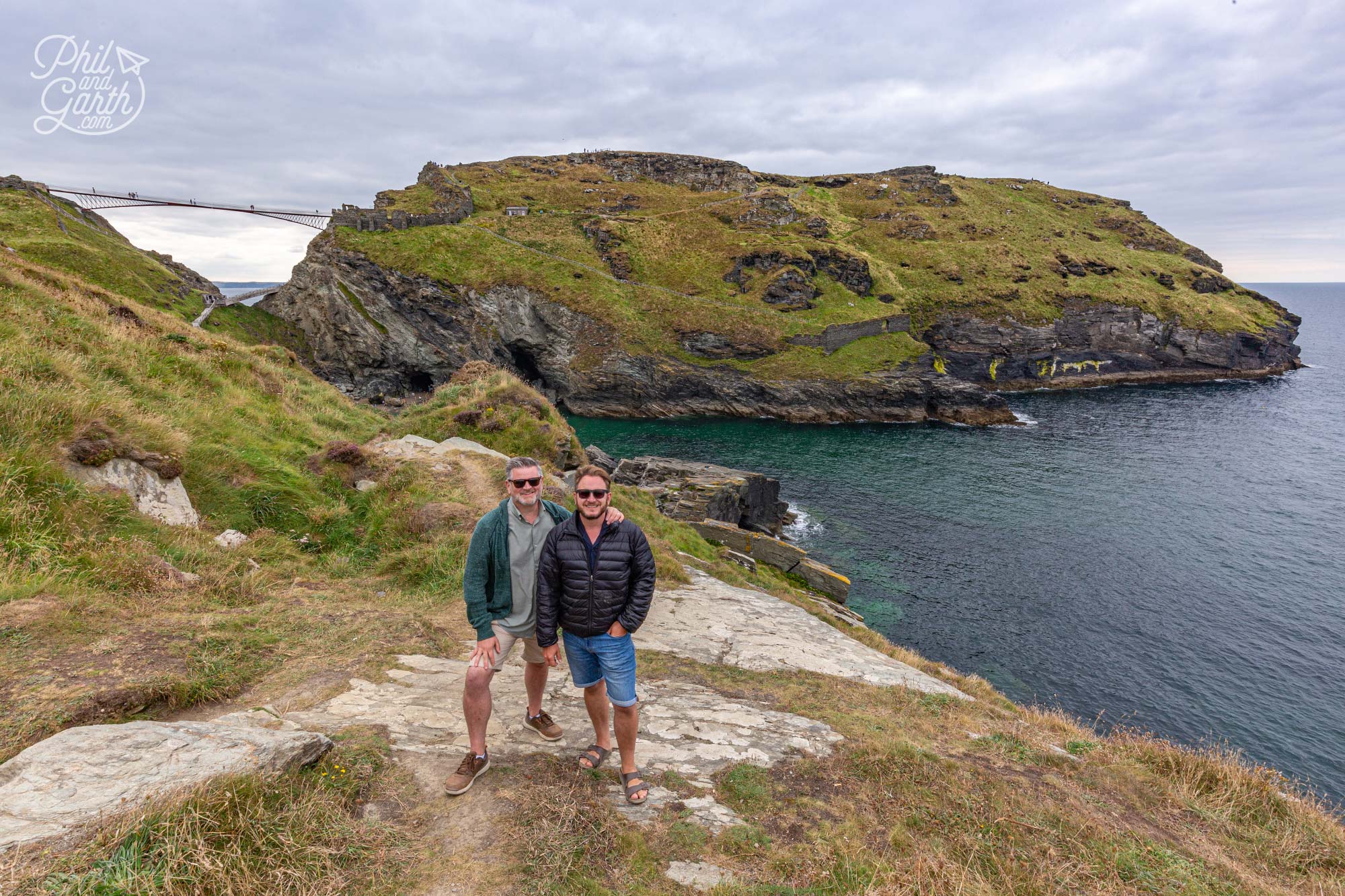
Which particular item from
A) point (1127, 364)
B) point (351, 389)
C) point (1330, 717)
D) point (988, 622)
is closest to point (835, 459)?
point (988, 622)

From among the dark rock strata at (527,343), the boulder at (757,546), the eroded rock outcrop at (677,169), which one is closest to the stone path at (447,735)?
the boulder at (757,546)

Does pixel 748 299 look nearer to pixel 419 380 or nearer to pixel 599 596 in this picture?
pixel 419 380

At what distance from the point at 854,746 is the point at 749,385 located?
63.5 m

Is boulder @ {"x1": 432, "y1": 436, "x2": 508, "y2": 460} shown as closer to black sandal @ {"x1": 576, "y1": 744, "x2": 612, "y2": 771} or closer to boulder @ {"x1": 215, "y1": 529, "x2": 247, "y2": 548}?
boulder @ {"x1": 215, "y1": 529, "x2": 247, "y2": 548}

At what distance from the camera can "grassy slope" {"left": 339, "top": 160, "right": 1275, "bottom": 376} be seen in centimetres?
7406

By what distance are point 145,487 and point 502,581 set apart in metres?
8.62

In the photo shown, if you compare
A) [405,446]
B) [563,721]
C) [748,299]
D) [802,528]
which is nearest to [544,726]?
[563,721]

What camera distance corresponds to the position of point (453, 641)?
900 centimetres

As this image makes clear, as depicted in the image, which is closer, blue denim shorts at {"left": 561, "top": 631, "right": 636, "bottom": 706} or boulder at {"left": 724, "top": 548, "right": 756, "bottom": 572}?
blue denim shorts at {"left": 561, "top": 631, "right": 636, "bottom": 706}

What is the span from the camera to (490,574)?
5.98 meters

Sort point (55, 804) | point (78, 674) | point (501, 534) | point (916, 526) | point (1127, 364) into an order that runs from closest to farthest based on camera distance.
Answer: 1. point (55, 804)
2. point (78, 674)
3. point (501, 534)
4. point (916, 526)
5. point (1127, 364)

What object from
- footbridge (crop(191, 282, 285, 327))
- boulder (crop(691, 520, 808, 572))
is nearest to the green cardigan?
boulder (crop(691, 520, 808, 572))

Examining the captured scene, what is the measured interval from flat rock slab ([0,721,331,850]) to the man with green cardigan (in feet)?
4.69

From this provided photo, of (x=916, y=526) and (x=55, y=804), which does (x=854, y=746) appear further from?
(x=916, y=526)
